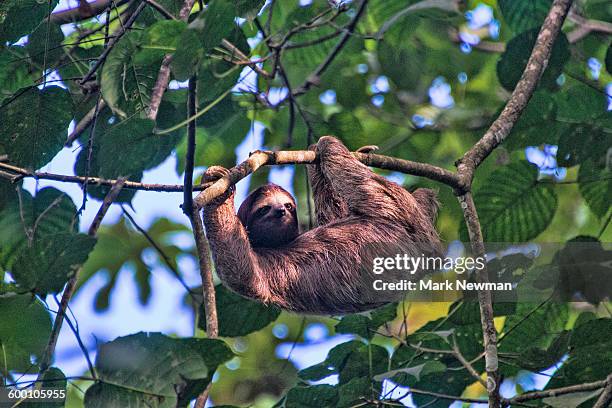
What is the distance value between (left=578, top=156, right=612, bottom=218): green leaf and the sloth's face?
2.59 metres

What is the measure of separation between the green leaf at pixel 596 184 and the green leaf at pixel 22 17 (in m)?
4.28

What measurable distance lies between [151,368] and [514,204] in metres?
3.55

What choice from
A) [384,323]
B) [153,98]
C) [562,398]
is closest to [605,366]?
[562,398]

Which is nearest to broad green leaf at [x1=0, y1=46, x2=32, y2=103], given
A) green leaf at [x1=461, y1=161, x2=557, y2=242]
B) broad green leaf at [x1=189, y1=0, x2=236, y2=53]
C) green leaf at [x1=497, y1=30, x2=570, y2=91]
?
broad green leaf at [x1=189, y1=0, x2=236, y2=53]

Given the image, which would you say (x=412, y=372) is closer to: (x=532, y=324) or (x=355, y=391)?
(x=355, y=391)

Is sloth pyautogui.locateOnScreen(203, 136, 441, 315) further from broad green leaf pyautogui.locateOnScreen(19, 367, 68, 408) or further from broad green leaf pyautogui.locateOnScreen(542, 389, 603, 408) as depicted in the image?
broad green leaf pyautogui.locateOnScreen(19, 367, 68, 408)

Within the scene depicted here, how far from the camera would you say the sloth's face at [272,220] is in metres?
7.16

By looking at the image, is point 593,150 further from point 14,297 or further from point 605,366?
point 14,297

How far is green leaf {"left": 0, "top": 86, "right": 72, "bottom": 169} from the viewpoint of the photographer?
484cm

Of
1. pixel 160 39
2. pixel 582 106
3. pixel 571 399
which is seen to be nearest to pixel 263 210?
pixel 582 106

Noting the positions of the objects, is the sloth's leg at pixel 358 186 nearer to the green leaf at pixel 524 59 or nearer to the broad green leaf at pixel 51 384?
the green leaf at pixel 524 59

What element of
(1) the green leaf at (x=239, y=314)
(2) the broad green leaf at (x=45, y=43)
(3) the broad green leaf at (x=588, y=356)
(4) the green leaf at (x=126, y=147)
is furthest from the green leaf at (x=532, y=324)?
(2) the broad green leaf at (x=45, y=43)

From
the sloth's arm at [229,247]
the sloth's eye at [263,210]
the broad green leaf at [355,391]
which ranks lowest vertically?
the broad green leaf at [355,391]

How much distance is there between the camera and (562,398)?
4477 mm
